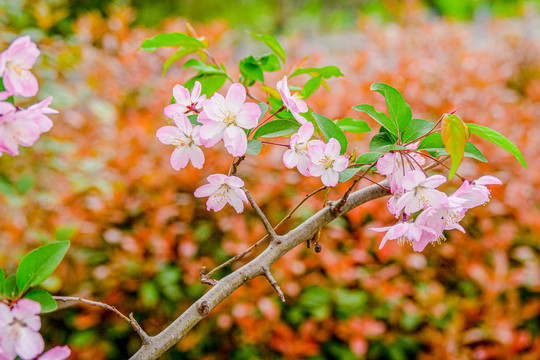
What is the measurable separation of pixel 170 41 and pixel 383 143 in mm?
296

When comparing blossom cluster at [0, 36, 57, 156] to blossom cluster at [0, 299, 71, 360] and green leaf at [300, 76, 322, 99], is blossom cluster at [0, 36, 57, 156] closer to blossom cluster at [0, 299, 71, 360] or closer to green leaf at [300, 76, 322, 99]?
blossom cluster at [0, 299, 71, 360]

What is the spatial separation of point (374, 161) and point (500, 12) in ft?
23.9

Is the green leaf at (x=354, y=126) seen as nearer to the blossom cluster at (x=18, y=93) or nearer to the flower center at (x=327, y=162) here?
the flower center at (x=327, y=162)

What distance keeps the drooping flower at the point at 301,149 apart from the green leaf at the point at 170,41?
0.21 m

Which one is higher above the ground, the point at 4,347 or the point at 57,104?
the point at 4,347

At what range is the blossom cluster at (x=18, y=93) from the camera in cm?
38

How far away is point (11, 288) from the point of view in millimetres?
442

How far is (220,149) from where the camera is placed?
1.62m

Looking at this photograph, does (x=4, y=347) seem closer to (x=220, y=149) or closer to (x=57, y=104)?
(x=57, y=104)

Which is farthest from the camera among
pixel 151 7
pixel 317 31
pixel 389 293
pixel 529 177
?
pixel 317 31

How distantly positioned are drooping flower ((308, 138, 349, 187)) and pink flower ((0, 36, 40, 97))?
10.6 inches

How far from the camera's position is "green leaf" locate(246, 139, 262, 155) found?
0.43 meters

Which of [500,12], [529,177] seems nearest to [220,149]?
[529,177]

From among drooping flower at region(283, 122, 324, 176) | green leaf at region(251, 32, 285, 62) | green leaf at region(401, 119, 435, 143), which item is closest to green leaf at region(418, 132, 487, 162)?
green leaf at region(401, 119, 435, 143)
